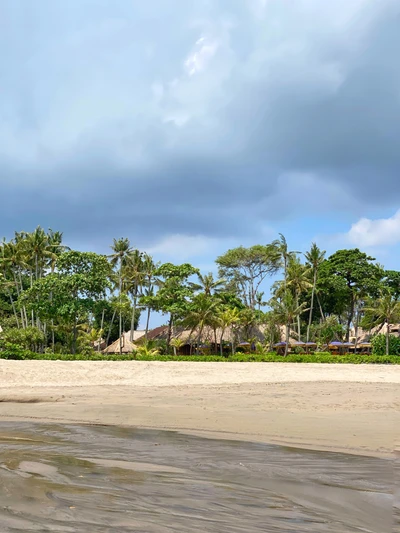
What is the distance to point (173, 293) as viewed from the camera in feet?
143

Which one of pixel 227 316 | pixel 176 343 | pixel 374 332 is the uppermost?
pixel 227 316

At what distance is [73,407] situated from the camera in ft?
45.6

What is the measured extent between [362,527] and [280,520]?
66 centimetres

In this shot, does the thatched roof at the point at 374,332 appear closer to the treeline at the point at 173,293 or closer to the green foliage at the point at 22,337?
the treeline at the point at 173,293

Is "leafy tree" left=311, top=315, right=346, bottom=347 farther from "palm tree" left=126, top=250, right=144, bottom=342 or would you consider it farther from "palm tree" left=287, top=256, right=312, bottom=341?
"palm tree" left=126, top=250, right=144, bottom=342

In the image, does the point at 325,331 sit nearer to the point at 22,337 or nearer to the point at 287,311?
the point at 287,311

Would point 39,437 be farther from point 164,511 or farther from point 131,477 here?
point 164,511

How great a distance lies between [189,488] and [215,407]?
800 centimetres

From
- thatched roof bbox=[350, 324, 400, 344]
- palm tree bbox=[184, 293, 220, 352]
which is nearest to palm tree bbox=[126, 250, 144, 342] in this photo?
palm tree bbox=[184, 293, 220, 352]

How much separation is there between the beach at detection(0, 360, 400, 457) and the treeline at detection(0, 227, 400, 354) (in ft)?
45.6

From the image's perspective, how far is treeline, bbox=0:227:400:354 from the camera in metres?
38.0

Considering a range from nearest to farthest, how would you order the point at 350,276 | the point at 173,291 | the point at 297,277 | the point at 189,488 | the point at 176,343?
the point at 189,488
the point at 173,291
the point at 176,343
the point at 297,277
the point at 350,276

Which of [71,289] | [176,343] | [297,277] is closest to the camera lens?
[71,289]

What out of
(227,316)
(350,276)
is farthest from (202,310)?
(350,276)
